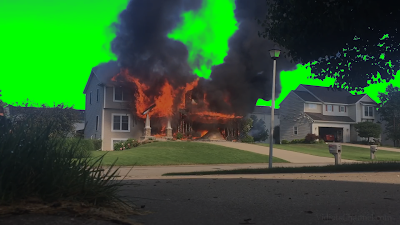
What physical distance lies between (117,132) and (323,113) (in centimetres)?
2716

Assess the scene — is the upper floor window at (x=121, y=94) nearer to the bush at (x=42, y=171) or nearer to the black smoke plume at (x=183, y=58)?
the black smoke plume at (x=183, y=58)

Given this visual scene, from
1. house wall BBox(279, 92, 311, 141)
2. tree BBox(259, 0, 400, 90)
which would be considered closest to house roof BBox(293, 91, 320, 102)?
house wall BBox(279, 92, 311, 141)

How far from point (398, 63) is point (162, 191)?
9.05 m

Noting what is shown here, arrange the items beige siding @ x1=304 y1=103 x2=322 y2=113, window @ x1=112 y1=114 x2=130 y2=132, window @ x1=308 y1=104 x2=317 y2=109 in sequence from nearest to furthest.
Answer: window @ x1=112 y1=114 x2=130 y2=132 → beige siding @ x1=304 y1=103 x2=322 y2=113 → window @ x1=308 y1=104 x2=317 y2=109

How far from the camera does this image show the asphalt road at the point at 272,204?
460cm

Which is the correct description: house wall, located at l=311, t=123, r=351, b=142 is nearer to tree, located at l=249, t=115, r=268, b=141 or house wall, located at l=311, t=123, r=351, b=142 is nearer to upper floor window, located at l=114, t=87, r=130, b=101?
tree, located at l=249, t=115, r=268, b=141

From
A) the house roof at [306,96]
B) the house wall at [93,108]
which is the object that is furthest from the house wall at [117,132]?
the house roof at [306,96]

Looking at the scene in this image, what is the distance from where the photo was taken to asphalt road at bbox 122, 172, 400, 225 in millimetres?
4598

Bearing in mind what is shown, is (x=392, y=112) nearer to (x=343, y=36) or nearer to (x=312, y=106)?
(x=312, y=106)

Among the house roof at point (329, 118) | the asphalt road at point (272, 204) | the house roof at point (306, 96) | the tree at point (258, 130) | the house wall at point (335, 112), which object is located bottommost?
the asphalt road at point (272, 204)

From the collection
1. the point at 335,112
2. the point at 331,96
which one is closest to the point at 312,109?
the point at 335,112

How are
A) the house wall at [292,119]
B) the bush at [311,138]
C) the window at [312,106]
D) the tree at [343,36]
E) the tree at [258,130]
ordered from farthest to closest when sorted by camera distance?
the tree at [258,130] → the window at [312,106] → the house wall at [292,119] → the bush at [311,138] → the tree at [343,36]

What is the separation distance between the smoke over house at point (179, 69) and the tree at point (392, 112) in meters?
21.3

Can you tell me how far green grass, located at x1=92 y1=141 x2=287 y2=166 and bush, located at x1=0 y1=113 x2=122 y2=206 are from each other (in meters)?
13.0
